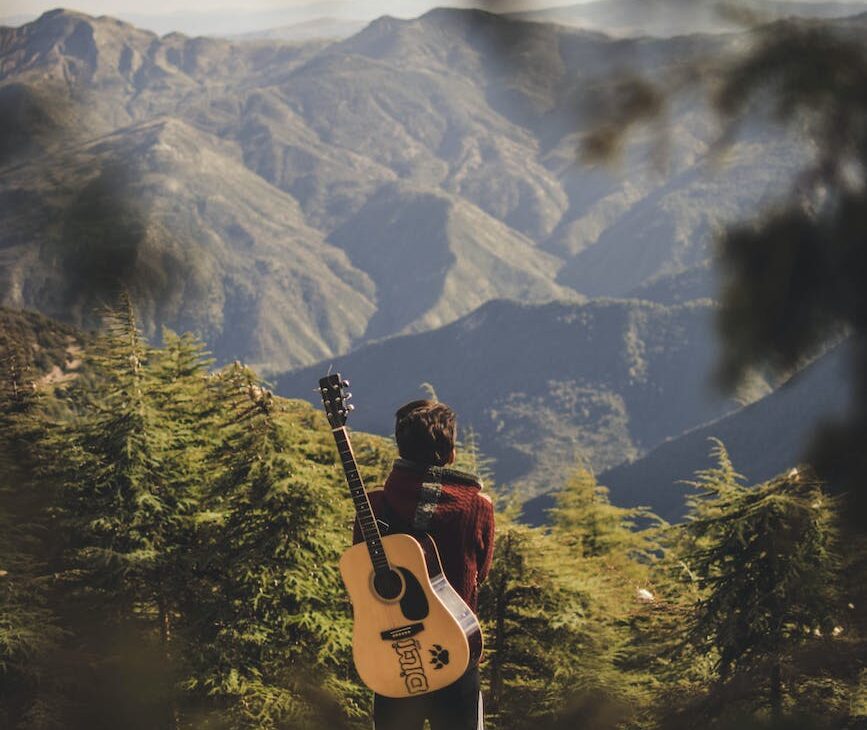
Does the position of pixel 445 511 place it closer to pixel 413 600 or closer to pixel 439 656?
pixel 413 600

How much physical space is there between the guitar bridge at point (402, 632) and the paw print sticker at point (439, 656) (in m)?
0.12

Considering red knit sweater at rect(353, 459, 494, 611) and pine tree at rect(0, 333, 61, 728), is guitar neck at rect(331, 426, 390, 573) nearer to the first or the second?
red knit sweater at rect(353, 459, 494, 611)

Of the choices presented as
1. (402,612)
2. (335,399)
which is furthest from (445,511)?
(335,399)

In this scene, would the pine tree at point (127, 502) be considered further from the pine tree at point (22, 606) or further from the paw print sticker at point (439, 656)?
the paw print sticker at point (439, 656)

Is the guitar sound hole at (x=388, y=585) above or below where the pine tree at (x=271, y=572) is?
above

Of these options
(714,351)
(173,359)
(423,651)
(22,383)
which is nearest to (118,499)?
(22,383)

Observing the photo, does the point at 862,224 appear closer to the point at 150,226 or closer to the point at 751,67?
the point at 751,67

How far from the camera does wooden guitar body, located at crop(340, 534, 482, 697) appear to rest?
4.08m

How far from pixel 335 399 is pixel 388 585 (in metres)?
0.95

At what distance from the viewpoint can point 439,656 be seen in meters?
4.17

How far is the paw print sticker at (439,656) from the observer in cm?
416

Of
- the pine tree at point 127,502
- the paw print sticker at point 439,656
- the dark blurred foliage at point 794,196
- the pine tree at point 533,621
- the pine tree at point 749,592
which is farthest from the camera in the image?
the pine tree at point 533,621

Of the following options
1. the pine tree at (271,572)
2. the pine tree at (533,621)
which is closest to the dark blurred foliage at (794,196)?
the pine tree at (271,572)

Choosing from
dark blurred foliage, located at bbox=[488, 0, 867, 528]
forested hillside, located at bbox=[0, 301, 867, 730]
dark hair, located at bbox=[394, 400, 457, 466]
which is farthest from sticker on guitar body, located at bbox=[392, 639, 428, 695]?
dark blurred foliage, located at bbox=[488, 0, 867, 528]
